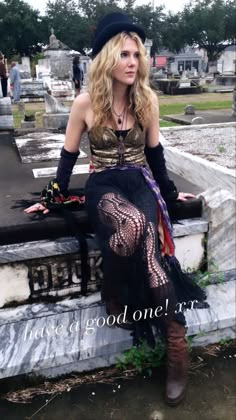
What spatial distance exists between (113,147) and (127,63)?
52 cm

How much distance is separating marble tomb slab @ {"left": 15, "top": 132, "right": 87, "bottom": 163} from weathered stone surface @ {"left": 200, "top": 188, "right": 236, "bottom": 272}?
8.36 ft

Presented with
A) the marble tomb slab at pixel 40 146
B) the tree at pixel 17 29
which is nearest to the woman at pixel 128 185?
the marble tomb slab at pixel 40 146

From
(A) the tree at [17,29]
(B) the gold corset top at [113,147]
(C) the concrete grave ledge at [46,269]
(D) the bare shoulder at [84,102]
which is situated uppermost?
(A) the tree at [17,29]

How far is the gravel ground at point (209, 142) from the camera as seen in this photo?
6690mm

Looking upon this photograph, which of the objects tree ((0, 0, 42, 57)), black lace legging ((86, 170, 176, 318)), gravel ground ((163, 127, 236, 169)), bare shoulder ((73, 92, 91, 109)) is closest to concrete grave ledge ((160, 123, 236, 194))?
gravel ground ((163, 127, 236, 169))

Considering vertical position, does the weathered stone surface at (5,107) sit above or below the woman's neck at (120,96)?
below

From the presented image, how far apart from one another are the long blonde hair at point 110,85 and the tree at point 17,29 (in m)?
47.0

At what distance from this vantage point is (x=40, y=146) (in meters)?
5.74

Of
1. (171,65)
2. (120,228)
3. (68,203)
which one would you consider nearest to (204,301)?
(120,228)

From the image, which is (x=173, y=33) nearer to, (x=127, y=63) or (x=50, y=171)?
(x=50, y=171)

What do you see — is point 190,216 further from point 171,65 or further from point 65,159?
point 171,65

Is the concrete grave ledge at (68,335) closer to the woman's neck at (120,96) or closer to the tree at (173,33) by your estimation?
the woman's neck at (120,96)

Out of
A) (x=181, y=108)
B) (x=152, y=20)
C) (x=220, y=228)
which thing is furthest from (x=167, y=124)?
(x=152, y=20)

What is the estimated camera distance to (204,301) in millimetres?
2758
